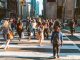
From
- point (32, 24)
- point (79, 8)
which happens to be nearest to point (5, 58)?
point (32, 24)

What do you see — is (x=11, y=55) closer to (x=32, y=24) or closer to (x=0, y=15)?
(x=32, y=24)

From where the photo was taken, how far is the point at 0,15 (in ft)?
297

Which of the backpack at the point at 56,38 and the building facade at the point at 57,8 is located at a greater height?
the backpack at the point at 56,38

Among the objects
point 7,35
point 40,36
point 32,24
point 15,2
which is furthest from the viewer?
point 15,2

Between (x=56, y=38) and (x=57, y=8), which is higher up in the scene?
(x=56, y=38)

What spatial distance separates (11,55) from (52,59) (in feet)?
7.23

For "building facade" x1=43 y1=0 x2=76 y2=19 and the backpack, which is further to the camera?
"building facade" x1=43 y1=0 x2=76 y2=19

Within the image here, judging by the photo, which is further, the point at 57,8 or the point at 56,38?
the point at 57,8

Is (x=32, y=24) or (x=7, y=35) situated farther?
(x=32, y=24)

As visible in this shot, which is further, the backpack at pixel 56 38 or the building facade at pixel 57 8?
the building facade at pixel 57 8

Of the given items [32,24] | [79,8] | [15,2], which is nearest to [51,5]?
[79,8]

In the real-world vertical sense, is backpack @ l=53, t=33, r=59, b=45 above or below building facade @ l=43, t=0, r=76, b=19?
above

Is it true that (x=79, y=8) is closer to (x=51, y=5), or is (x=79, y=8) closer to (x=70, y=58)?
(x=51, y=5)

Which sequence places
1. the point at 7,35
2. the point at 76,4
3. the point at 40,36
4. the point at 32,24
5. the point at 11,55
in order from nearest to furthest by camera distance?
1. the point at 11,55
2. the point at 7,35
3. the point at 40,36
4. the point at 32,24
5. the point at 76,4
